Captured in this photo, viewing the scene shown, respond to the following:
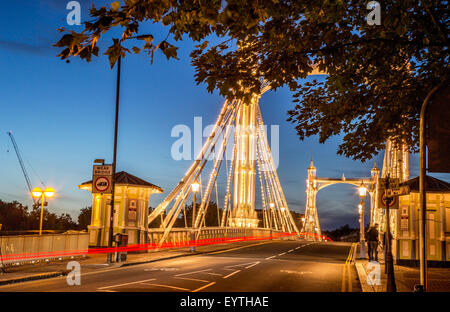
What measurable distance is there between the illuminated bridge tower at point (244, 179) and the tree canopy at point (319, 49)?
3050cm

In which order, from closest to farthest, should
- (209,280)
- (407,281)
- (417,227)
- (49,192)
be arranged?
(209,280) < (407,281) < (49,192) < (417,227)

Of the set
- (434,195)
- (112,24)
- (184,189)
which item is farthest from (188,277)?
(184,189)

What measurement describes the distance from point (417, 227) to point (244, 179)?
2522 centimetres

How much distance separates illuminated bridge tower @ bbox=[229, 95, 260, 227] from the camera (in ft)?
150

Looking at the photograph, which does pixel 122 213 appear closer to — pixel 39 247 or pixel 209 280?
pixel 39 247

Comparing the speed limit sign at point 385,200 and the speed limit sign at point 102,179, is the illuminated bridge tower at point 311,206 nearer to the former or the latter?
the speed limit sign at point 102,179

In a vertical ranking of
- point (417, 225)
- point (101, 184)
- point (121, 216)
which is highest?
point (101, 184)

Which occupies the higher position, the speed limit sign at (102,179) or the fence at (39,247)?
the speed limit sign at (102,179)

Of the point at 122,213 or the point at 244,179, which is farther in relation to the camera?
the point at 244,179

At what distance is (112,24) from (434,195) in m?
19.9

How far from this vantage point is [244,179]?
4584 centimetres

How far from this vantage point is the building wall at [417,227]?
848 inches

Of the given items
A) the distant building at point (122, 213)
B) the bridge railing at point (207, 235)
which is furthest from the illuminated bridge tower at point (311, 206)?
the distant building at point (122, 213)

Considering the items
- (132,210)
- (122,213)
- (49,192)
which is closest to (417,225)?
(132,210)
